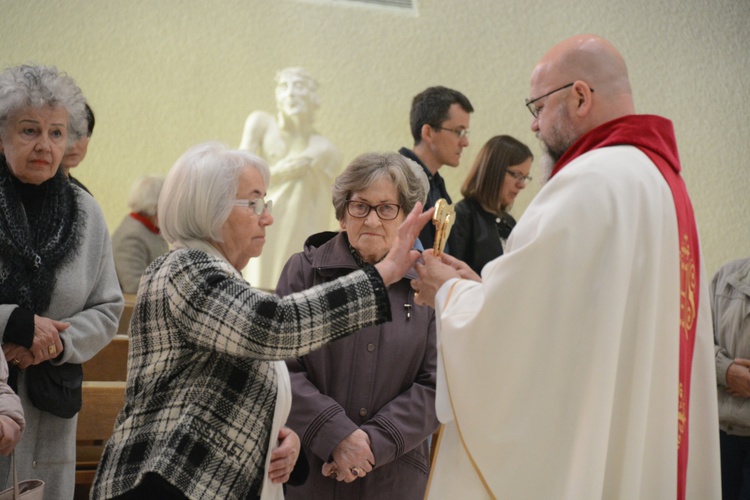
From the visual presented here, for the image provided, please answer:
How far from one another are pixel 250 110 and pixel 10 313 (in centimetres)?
501

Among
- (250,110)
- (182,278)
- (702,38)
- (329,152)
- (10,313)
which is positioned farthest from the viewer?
(702,38)

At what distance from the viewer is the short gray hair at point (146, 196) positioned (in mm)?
5961

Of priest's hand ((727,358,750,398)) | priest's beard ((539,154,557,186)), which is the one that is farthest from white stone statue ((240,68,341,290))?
priest's beard ((539,154,557,186))

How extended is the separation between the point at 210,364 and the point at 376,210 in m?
0.99

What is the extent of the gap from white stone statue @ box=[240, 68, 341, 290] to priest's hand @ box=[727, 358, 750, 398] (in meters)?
3.49

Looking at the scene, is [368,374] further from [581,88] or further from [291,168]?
[291,168]

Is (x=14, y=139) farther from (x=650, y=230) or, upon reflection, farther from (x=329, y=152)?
(x=329, y=152)

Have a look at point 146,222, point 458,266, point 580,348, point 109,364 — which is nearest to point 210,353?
point 458,266

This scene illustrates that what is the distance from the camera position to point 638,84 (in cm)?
808

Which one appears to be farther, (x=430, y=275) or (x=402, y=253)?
(x=430, y=275)

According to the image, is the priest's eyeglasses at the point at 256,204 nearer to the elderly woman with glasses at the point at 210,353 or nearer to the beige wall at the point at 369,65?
the elderly woman with glasses at the point at 210,353

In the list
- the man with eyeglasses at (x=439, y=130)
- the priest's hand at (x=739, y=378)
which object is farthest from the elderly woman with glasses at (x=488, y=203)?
the priest's hand at (x=739, y=378)

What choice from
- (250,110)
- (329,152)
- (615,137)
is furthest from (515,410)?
(250,110)

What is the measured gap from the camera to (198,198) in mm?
2270
